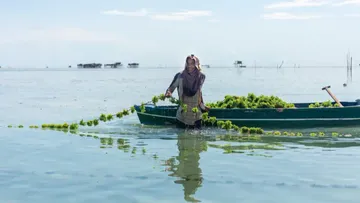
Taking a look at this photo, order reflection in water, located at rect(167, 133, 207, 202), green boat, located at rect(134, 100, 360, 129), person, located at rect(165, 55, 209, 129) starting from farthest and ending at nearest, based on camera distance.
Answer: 1. green boat, located at rect(134, 100, 360, 129)
2. person, located at rect(165, 55, 209, 129)
3. reflection in water, located at rect(167, 133, 207, 202)

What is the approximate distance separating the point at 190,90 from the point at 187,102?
44cm

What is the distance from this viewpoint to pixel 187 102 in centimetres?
1622

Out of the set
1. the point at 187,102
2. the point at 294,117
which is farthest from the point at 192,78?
the point at 294,117

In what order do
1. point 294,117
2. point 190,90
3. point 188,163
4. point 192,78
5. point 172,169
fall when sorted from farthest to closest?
point 294,117 < point 190,90 < point 192,78 < point 188,163 < point 172,169

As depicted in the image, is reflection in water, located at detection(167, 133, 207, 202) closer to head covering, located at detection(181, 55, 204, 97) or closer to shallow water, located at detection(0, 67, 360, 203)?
shallow water, located at detection(0, 67, 360, 203)

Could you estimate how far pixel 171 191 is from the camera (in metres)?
9.13

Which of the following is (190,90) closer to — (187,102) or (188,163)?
(187,102)

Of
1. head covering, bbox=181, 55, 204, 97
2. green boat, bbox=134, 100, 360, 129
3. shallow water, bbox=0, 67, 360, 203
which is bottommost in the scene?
shallow water, bbox=0, 67, 360, 203

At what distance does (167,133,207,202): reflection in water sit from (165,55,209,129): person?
0.64 metres

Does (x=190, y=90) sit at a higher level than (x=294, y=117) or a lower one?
higher

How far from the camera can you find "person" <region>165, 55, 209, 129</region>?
51.9 feet

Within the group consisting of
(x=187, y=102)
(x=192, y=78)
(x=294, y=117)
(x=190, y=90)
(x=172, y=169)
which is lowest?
(x=172, y=169)

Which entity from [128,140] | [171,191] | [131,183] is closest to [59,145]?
[128,140]

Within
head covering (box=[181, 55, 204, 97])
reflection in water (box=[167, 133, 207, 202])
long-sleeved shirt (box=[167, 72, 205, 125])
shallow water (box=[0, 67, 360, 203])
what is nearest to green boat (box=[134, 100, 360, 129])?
shallow water (box=[0, 67, 360, 203])
